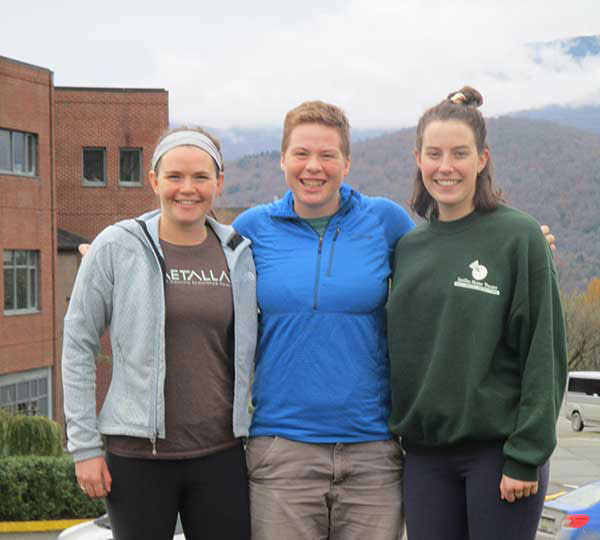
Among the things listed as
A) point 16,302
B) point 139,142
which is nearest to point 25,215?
point 16,302

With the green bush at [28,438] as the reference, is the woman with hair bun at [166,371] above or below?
above

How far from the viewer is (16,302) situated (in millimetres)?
29797

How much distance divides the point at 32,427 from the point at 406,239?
47.0ft

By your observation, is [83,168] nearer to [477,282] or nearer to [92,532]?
[92,532]

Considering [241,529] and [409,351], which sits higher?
[409,351]

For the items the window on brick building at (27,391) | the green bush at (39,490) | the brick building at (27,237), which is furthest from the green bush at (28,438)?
the brick building at (27,237)

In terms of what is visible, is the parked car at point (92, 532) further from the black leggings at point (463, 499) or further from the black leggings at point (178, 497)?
the black leggings at point (463, 499)

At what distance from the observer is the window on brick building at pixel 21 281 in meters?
29.5

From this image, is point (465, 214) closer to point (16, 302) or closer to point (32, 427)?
point (32, 427)

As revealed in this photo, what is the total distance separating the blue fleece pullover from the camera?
3.87m

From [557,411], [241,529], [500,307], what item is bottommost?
[241,529]

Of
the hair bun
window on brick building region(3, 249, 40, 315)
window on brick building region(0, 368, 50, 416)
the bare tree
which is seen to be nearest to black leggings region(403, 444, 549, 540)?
the hair bun

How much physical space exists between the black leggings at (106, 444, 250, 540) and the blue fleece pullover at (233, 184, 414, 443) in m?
0.27

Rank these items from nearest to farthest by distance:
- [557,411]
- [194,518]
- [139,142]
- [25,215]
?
Answer: [557,411]
[194,518]
[25,215]
[139,142]
